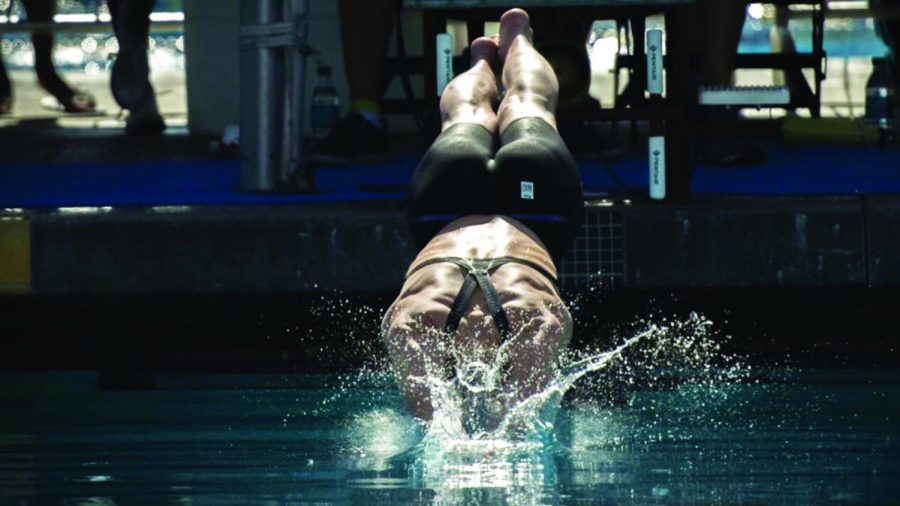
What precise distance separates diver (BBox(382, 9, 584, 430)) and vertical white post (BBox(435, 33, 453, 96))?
0.85ft

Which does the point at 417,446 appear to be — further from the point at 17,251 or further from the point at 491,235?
the point at 17,251

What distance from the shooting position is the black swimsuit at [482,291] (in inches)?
184

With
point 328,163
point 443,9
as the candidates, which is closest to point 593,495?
point 443,9

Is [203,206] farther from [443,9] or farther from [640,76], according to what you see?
[640,76]

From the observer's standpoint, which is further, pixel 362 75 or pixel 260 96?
pixel 362 75

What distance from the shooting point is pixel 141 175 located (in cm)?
779

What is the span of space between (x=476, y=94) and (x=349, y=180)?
5.85 feet

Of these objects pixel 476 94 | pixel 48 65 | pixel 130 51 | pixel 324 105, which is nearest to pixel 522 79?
pixel 476 94

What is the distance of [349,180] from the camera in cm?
762

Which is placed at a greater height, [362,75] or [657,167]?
[362,75]

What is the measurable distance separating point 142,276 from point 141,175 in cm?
134

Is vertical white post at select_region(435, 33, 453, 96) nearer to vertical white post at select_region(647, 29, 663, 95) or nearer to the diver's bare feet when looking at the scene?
the diver's bare feet

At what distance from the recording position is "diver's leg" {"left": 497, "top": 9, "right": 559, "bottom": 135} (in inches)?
224

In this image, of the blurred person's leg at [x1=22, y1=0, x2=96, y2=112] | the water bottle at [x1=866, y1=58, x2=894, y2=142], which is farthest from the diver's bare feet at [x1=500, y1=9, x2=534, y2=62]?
the blurred person's leg at [x1=22, y1=0, x2=96, y2=112]
